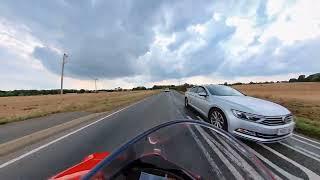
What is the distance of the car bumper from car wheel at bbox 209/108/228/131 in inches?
22.7

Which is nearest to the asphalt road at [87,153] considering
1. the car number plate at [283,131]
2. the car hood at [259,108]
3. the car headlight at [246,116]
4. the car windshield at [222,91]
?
the car number plate at [283,131]

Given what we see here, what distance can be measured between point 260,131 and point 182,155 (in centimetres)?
500

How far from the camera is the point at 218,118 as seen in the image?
8891 millimetres

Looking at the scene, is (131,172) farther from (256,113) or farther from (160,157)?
(256,113)

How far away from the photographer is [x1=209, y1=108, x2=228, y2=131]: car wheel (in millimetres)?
8268

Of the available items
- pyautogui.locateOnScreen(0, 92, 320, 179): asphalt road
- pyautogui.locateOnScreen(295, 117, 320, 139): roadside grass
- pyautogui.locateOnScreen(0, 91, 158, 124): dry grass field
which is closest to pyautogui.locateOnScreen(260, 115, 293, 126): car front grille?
pyautogui.locateOnScreen(0, 92, 320, 179): asphalt road

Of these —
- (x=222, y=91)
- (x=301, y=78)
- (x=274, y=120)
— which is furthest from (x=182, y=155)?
(x=301, y=78)

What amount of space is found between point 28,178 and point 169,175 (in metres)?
3.97

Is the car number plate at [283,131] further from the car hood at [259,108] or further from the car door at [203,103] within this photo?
the car door at [203,103]

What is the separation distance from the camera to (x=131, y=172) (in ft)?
7.84

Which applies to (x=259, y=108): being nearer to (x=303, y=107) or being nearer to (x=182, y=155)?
(x=182, y=155)

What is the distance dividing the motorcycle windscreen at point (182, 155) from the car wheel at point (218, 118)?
5480mm

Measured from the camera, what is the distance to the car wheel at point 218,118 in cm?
827

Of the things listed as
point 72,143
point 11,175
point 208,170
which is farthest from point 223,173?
point 72,143
